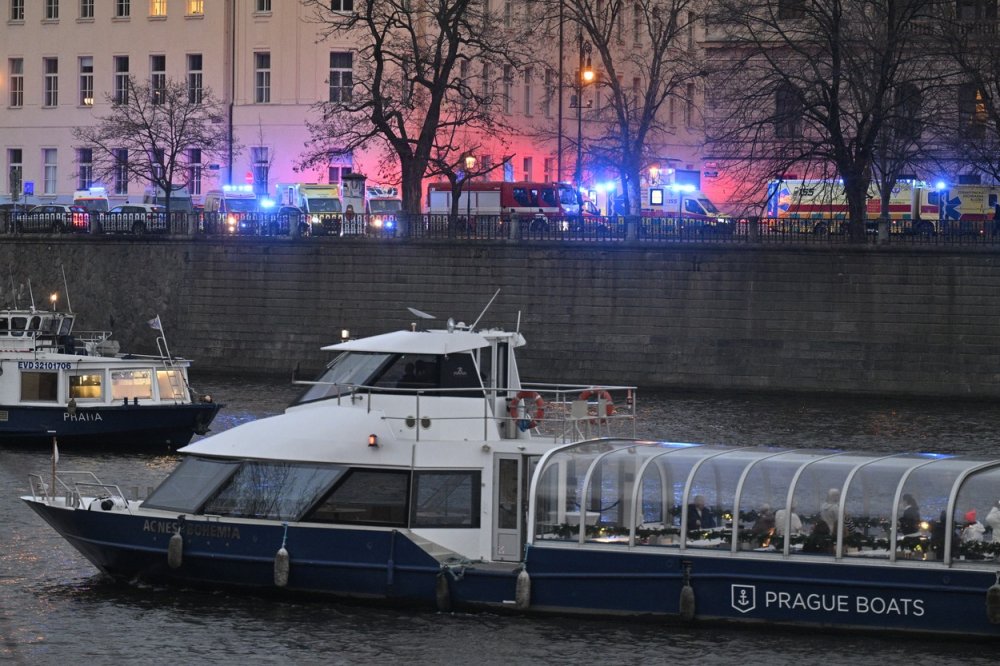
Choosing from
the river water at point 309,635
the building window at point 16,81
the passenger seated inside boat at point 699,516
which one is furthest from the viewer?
the building window at point 16,81

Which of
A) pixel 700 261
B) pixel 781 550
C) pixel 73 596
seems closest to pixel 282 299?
pixel 700 261

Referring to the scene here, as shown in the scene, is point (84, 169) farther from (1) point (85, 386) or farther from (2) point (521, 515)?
(2) point (521, 515)

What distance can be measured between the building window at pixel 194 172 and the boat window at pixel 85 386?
31312 millimetres

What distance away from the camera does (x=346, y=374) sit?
23297 mm

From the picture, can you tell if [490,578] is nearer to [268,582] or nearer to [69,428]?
[268,582]

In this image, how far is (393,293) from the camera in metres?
53.7

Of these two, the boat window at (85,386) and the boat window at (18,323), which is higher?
the boat window at (18,323)

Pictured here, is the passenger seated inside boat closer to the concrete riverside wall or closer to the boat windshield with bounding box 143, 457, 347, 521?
the boat windshield with bounding box 143, 457, 347, 521

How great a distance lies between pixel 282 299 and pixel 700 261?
1279 cm

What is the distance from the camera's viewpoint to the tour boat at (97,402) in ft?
123

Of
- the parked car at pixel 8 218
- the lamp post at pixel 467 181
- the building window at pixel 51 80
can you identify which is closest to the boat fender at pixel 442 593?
the lamp post at pixel 467 181

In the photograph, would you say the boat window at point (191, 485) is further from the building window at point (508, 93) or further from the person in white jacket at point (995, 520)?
the building window at point (508, 93)

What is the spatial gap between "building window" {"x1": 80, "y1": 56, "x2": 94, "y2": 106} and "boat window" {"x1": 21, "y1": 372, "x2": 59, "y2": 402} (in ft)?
118

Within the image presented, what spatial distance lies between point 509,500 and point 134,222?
127ft
